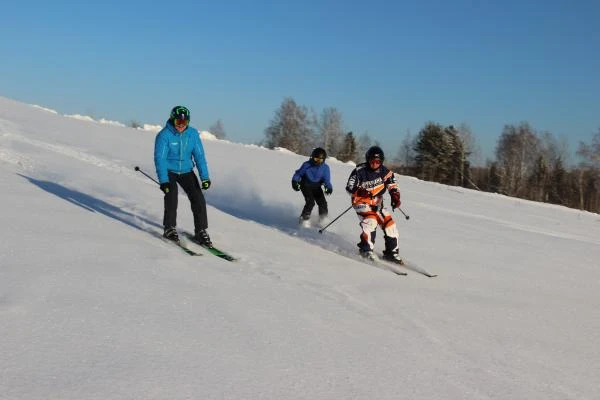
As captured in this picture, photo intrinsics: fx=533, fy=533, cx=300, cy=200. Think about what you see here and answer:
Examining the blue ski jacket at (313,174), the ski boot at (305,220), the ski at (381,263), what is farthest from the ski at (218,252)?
the blue ski jacket at (313,174)

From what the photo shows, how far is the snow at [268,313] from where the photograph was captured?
3047 mm

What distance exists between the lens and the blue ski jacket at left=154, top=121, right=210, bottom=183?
747cm

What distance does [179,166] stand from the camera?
7.65 m

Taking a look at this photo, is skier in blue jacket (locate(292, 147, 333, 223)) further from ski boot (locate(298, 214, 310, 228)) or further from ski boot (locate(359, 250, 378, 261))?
ski boot (locate(359, 250, 378, 261))

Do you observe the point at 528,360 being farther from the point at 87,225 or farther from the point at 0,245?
the point at 87,225

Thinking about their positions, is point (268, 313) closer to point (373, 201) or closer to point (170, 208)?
point (170, 208)

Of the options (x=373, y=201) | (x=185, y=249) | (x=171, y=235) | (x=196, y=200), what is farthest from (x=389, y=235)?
(x=171, y=235)

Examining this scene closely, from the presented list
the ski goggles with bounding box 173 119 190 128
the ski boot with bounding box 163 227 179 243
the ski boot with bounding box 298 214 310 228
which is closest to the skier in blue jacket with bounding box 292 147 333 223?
the ski boot with bounding box 298 214 310 228

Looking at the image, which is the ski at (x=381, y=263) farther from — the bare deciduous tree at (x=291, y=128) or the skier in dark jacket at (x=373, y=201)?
the bare deciduous tree at (x=291, y=128)

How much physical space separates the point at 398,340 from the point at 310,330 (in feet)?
2.31

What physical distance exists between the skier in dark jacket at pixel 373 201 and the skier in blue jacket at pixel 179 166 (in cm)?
228

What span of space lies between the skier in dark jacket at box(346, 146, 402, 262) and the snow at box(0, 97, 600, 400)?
1.73 feet

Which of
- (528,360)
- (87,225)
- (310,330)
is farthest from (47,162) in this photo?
(528,360)

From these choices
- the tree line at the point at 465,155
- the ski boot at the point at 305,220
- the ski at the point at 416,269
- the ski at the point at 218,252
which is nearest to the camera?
the ski at the point at 218,252
